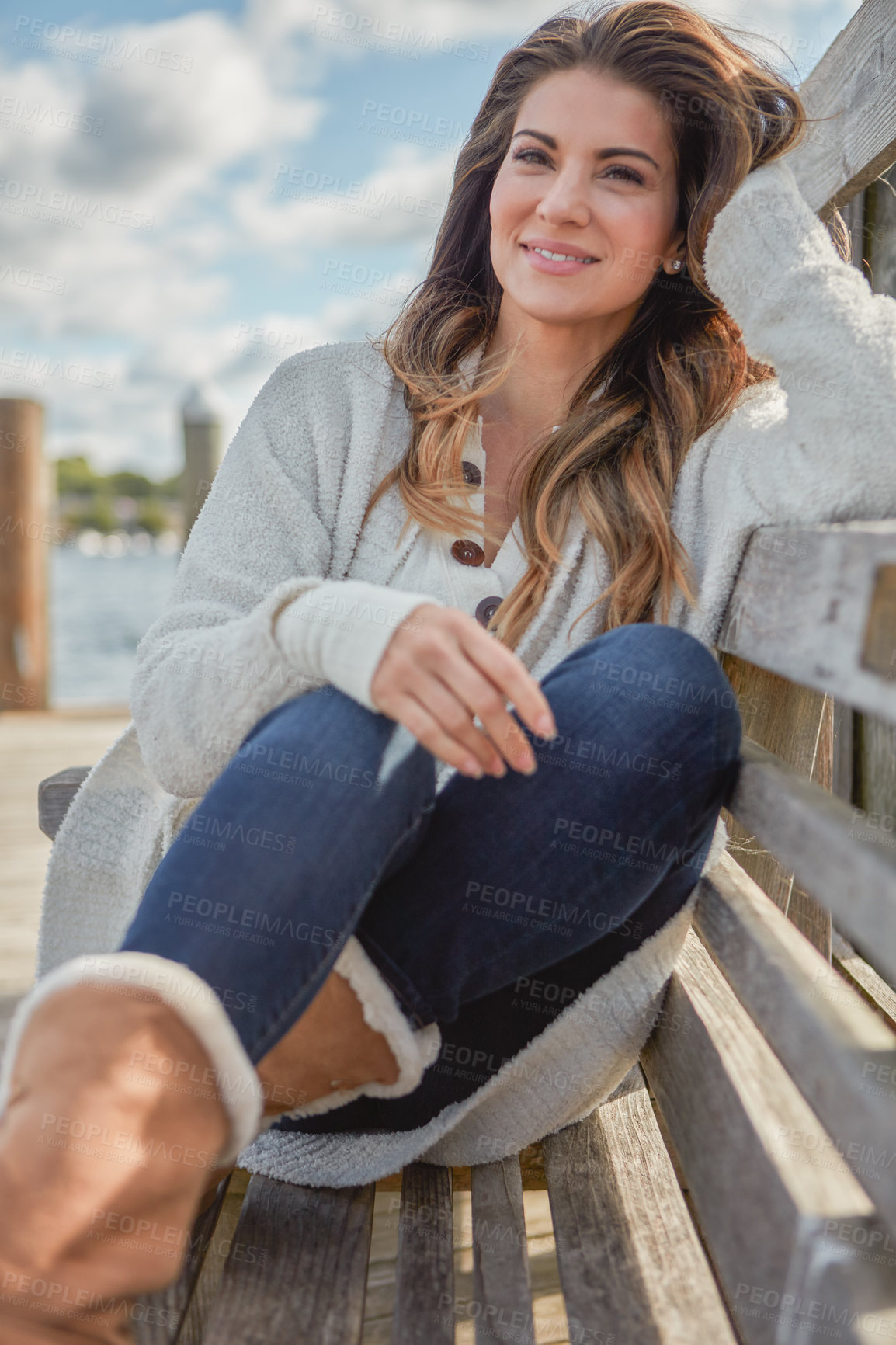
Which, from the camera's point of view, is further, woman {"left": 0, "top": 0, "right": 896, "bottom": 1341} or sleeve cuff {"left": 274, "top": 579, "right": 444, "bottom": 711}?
sleeve cuff {"left": 274, "top": 579, "right": 444, "bottom": 711}

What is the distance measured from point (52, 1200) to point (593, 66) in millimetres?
1351

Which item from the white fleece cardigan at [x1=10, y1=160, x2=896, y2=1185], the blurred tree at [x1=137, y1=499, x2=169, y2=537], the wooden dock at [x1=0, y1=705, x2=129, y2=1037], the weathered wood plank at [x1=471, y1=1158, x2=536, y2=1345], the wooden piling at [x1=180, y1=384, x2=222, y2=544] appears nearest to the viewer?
the weathered wood plank at [x1=471, y1=1158, x2=536, y2=1345]

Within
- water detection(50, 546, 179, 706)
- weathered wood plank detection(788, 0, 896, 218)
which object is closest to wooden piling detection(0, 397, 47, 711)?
water detection(50, 546, 179, 706)

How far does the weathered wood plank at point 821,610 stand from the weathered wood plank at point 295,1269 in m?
0.57

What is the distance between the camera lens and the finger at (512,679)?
2.66ft

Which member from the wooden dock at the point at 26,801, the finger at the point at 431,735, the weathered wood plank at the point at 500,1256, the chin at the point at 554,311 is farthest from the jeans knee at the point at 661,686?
the wooden dock at the point at 26,801

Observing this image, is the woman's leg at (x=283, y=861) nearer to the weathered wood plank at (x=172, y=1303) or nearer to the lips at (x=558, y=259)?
the weathered wood plank at (x=172, y=1303)

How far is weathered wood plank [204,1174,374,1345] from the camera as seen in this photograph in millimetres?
754

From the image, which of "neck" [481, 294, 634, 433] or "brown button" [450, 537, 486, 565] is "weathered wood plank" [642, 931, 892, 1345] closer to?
"brown button" [450, 537, 486, 565]

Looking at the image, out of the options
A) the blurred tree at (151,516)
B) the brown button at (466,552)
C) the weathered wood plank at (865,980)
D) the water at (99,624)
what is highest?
the brown button at (466,552)

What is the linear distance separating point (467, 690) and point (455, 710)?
18 mm

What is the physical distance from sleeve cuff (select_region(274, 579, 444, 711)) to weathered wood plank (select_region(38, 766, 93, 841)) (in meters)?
0.51

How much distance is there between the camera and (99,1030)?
25.9 inches

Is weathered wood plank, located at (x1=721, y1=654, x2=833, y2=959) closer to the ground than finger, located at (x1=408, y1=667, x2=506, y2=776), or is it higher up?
closer to the ground
